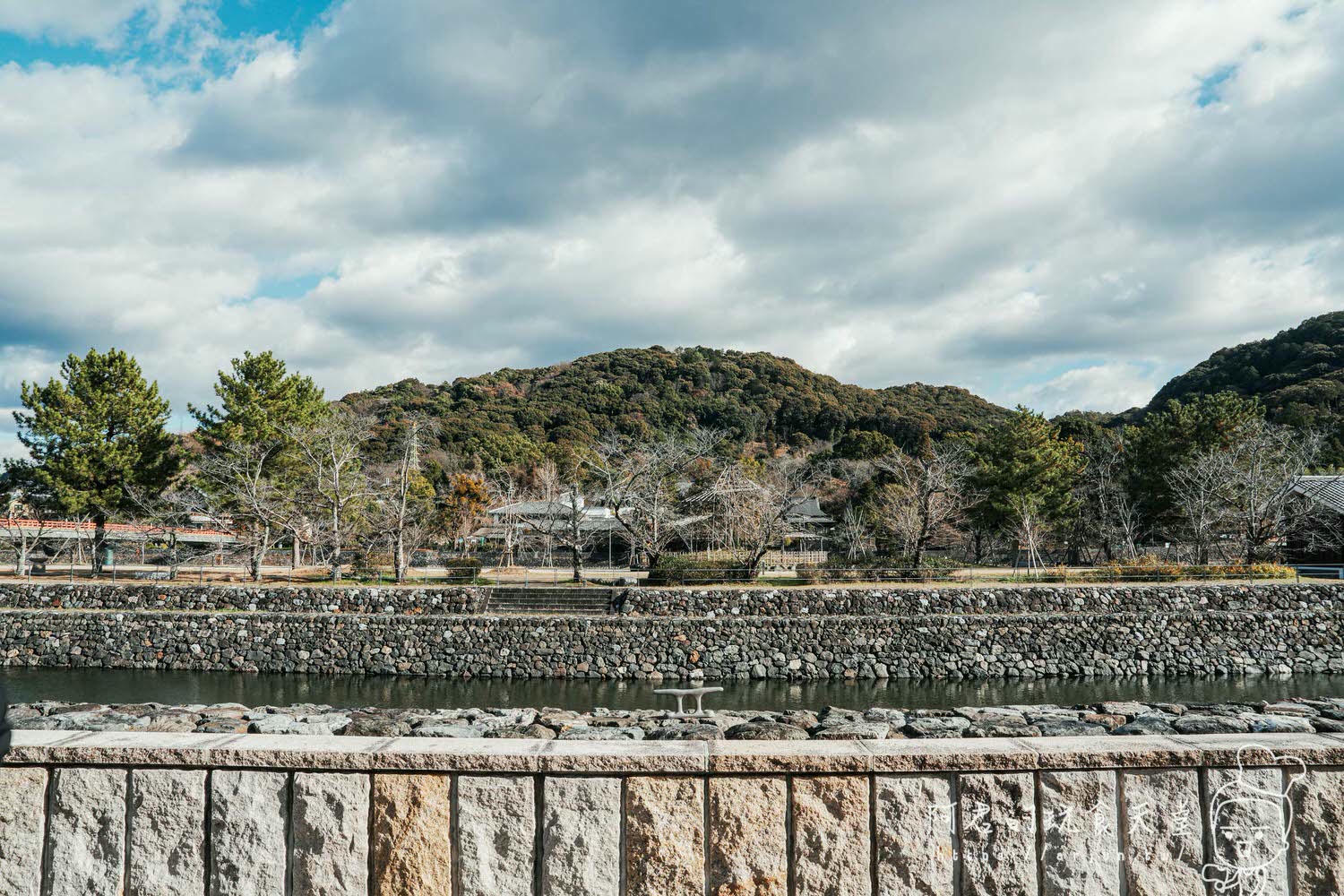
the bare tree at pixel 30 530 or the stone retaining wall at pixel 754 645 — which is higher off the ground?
the bare tree at pixel 30 530

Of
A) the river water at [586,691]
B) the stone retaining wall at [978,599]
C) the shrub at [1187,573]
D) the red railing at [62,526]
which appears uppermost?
the red railing at [62,526]

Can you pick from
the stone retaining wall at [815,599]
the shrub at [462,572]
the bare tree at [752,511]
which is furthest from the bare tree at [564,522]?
the bare tree at [752,511]

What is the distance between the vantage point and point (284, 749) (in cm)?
258

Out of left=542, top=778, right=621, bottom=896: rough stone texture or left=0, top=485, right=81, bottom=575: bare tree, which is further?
left=0, top=485, right=81, bottom=575: bare tree

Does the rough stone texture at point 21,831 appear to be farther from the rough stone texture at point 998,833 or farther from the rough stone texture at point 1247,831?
the rough stone texture at point 1247,831

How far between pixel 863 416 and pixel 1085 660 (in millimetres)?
46444

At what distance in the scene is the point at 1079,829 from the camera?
255 cm

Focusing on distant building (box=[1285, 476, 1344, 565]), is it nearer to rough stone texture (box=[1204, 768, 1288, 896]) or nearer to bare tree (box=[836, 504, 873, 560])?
bare tree (box=[836, 504, 873, 560])

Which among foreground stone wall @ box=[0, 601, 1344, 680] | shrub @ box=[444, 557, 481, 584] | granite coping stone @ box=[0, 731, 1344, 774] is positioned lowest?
foreground stone wall @ box=[0, 601, 1344, 680]

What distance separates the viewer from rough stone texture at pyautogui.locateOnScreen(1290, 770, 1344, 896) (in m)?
2.55

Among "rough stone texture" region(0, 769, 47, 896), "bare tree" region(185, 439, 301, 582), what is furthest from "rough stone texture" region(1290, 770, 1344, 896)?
"bare tree" region(185, 439, 301, 582)

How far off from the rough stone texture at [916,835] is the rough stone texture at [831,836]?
0.19 ft

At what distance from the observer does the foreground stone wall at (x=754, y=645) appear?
1702 cm

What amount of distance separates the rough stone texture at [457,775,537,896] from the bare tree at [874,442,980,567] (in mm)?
21475
